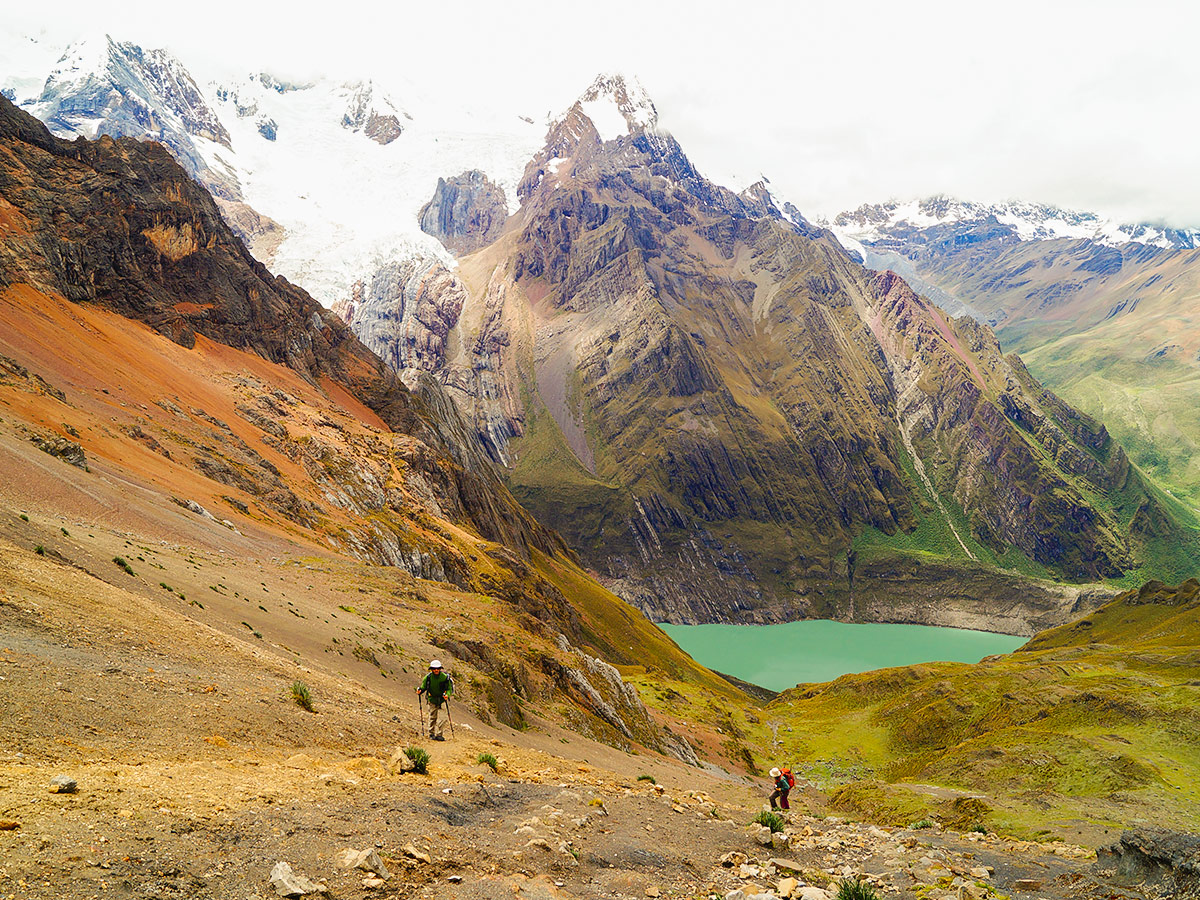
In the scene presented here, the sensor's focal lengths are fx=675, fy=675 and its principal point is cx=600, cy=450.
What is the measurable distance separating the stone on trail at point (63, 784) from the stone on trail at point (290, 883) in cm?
334

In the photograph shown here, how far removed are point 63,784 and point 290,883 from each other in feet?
12.6

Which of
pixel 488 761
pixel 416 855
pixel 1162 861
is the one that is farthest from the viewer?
pixel 488 761

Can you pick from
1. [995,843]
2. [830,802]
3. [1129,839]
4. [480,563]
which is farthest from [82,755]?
[480,563]

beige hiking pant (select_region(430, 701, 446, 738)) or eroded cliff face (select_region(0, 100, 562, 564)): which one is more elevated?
eroded cliff face (select_region(0, 100, 562, 564))

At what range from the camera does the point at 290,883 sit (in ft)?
30.6

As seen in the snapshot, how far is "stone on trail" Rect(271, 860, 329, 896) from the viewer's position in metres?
9.20

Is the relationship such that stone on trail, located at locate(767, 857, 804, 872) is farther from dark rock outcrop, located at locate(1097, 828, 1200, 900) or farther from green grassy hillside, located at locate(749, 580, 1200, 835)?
green grassy hillside, located at locate(749, 580, 1200, 835)

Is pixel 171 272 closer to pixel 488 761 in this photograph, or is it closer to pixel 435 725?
pixel 435 725

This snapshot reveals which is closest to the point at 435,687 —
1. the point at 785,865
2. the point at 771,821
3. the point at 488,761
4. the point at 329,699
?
the point at 488,761

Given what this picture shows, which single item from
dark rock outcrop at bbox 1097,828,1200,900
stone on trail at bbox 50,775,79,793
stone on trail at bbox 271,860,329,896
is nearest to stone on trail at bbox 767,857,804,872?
dark rock outcrop at bbox 1097,828,1200,900

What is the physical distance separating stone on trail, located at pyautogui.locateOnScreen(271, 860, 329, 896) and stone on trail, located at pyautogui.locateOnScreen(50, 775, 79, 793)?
3.34 m

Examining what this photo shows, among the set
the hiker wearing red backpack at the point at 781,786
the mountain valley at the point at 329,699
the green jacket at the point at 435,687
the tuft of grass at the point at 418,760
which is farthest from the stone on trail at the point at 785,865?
the green jacket at the point at 435,687

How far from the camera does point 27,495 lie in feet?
98.3

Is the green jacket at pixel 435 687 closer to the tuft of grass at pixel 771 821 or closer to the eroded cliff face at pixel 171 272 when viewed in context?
the tuft of grass at pixel 771 821
